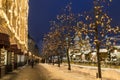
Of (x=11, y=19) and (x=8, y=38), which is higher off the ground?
(x=11, y=19)

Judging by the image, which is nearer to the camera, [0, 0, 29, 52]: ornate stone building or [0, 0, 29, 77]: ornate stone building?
[0, 0, 29, 77]: ornate stone building

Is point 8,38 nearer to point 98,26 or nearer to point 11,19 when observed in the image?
point 98,26

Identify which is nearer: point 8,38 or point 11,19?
point 8,38

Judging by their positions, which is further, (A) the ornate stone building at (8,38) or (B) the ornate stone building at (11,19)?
(B) the ornate stone building at (11,19)

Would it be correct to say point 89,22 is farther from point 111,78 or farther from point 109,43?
point 111,78

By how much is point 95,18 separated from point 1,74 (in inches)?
516

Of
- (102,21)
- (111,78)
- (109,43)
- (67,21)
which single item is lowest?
(111,78)

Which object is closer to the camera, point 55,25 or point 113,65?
point 113,65

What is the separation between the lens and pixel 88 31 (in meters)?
33.5

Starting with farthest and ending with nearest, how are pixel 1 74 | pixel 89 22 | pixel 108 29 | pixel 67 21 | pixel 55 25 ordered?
pixel 55 25 < pixel 67 21 < pixel 1 74 < pixel 89 22 < pixel 108 29

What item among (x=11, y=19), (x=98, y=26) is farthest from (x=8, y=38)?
(x=11, y=19)

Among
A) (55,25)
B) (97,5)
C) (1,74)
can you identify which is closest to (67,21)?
(55,25)

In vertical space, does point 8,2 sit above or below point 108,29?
above

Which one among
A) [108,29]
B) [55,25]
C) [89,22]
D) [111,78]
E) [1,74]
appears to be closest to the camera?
[108,29]
